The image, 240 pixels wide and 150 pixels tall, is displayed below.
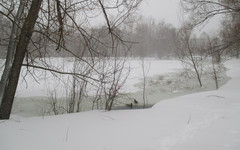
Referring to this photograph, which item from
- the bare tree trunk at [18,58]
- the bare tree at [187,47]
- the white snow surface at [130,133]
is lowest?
the white snow surface at [130,133]

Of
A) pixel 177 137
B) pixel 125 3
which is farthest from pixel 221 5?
pixel 177 137

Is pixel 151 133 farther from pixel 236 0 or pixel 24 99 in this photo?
pixel 236 0

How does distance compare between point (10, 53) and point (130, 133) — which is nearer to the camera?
point (130, 133)

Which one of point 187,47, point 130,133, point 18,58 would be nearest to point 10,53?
point 18,58

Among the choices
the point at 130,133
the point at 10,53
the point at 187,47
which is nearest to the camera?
the point at 130,133

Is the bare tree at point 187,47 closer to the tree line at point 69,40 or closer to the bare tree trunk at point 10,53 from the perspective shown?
the tree line at point 69,40

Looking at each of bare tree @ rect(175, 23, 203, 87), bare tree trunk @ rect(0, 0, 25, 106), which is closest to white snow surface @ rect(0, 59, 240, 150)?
bare tree trunk @ rect(0, 0, 25, 106)

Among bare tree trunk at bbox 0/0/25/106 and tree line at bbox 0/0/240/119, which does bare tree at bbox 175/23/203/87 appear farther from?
bare tree trunk at bbox 0/0/25/106

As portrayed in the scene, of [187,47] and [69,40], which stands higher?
[187,47]

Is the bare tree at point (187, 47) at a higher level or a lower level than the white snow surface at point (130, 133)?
higher

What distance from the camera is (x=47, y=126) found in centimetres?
253

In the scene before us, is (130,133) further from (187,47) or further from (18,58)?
(187,47)

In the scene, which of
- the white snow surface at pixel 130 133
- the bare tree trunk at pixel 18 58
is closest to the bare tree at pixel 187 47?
the white snow surface at pixel 130 133

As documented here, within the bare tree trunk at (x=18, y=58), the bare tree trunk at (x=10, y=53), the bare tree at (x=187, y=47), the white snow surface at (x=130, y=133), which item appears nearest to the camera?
the white snow surface at (x=130, y=133)
